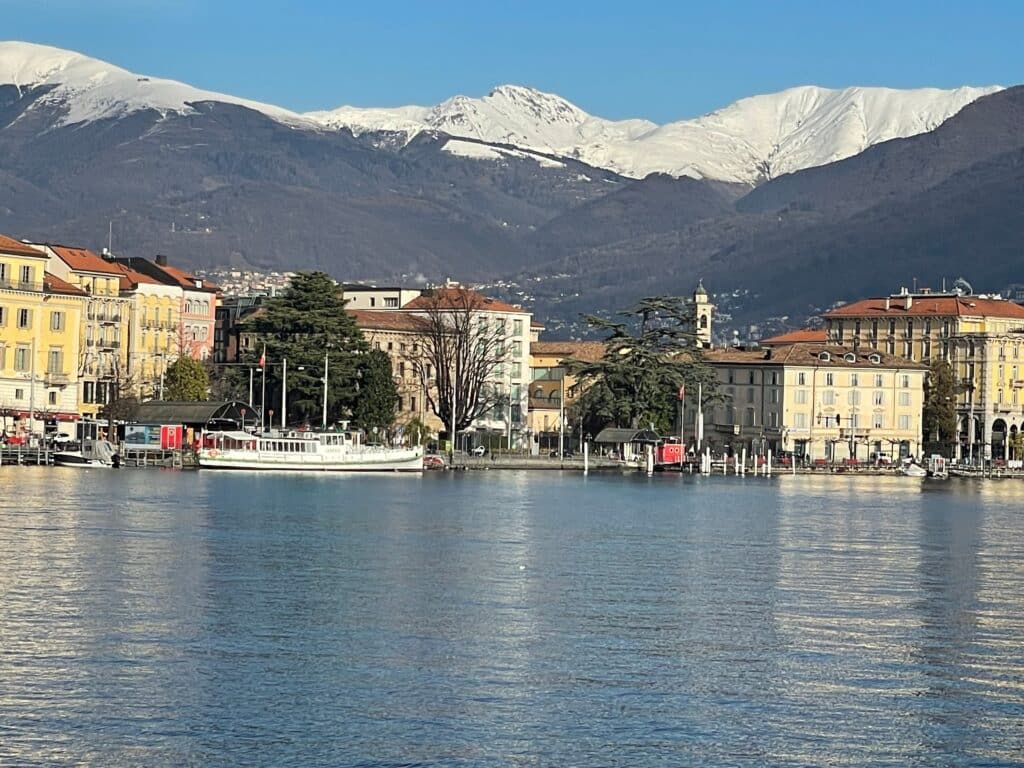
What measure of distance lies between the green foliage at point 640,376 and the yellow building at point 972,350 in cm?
2880

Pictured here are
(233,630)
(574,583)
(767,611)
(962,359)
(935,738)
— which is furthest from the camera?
(962,359)

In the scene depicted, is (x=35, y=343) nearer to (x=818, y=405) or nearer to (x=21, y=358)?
(x=21, y=358)

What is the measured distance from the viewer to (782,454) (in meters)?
158

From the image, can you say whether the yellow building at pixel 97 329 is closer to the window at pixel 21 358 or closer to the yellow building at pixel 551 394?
the window at pixel 21 358

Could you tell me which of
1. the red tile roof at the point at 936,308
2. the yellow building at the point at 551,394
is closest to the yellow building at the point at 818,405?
the yellow building at the point at 551,394

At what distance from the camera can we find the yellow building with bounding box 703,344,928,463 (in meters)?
159

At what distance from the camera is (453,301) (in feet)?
500

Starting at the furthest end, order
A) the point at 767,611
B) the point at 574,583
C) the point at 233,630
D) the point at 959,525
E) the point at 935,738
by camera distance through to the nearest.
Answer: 1. the point at 959,525
2. the point at 574,583
3. the point at 767,611
4. the point at 233,630
5. the point at 935,738

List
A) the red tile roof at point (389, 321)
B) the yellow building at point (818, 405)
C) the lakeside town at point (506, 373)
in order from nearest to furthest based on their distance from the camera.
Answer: the lakeside town at point (506, 373)
the red tile roof at point (389, 321)
the yellow building at point (818, 405)

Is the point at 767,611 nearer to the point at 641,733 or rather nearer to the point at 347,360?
the point at 641,733

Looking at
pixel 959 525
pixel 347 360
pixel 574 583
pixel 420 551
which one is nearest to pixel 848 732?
pixel 574 583

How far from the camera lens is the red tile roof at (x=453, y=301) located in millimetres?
151750

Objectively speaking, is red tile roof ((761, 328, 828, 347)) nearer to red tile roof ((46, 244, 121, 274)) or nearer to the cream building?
the cream building

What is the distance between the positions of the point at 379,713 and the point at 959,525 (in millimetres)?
52588
